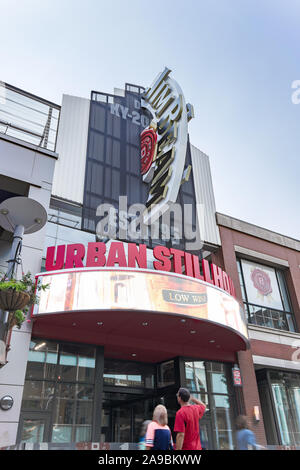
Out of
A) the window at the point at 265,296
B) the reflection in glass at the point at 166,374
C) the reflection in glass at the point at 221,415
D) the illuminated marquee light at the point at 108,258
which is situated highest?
the window at the point at 265,296

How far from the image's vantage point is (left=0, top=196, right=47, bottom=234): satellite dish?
7.02 m

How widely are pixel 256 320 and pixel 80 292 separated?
10.2 m

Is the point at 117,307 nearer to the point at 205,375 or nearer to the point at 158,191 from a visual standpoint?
the point at 205,375

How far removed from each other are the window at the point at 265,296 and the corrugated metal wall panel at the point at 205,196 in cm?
223

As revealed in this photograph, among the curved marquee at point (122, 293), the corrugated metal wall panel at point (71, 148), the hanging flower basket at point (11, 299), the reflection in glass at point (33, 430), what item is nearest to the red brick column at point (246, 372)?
the curved marquee at point (122, 293)

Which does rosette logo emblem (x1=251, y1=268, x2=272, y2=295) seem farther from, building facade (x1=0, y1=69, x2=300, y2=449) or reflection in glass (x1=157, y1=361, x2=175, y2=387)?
reflection in glass (x1=157, y1=361, x2=175, y2=387)

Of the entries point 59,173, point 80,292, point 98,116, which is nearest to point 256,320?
point 80,292

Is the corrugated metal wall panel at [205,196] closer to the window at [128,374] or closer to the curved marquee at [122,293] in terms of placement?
the curved marquee at [122,293]

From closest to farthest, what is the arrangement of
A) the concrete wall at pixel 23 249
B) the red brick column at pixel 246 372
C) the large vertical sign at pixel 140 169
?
the concrete wall at pixel 23 249 < the red brick column at pixel 246 372 < the large vertical sign at pixel 140 169

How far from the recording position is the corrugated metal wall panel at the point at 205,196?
18.4 m

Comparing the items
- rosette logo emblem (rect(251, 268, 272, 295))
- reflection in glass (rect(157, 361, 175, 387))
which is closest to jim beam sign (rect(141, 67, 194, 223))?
rosette logo emblem (rect(251, 268, 272, 295))

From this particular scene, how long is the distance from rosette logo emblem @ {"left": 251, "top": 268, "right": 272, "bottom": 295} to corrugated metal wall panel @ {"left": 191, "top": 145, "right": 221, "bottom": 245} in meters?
2.73

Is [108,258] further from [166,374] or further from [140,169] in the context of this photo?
[140,169]

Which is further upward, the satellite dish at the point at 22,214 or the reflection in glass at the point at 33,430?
the satellite dish at the point at 22,214
